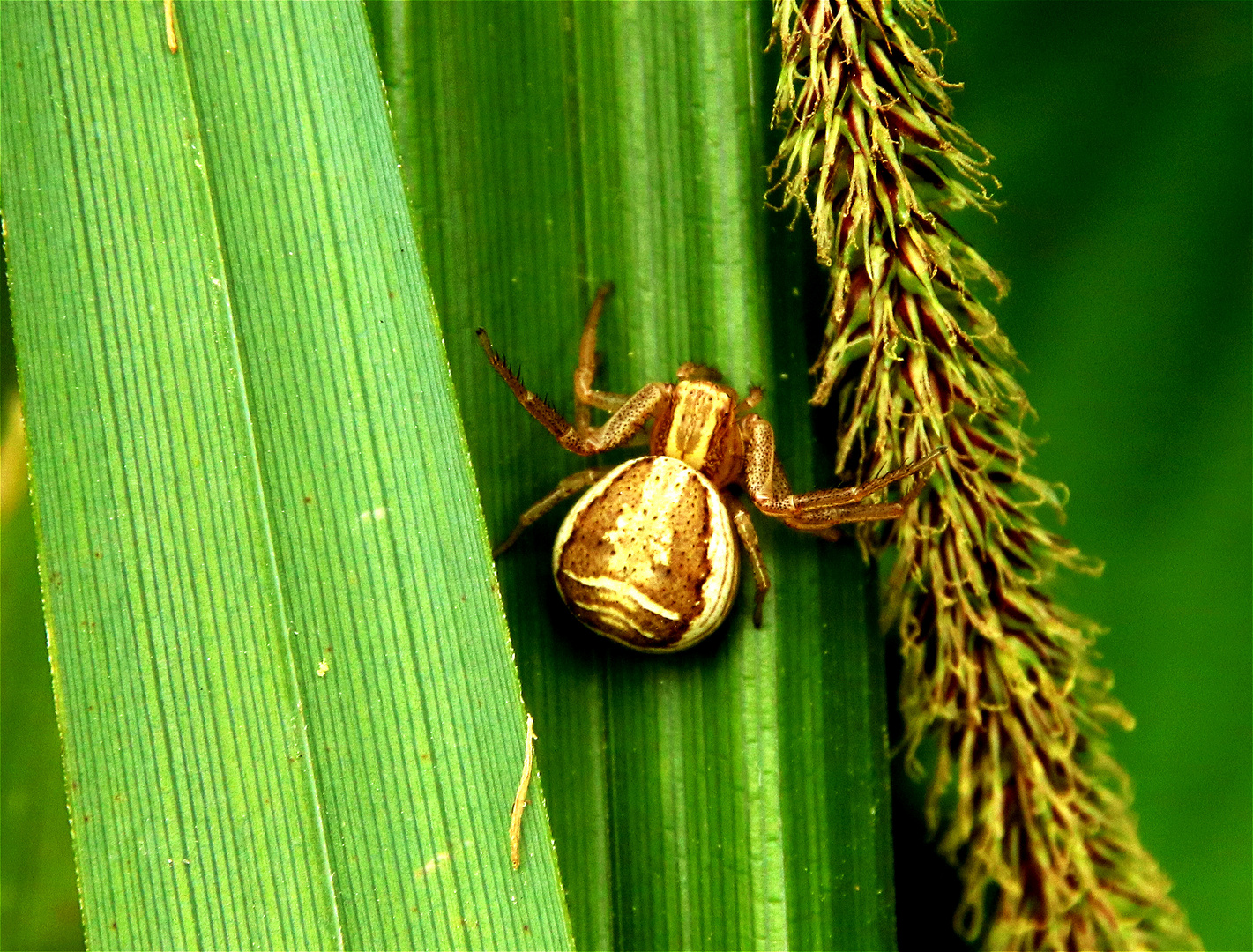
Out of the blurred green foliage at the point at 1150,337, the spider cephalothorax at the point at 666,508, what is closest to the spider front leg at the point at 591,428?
the spider cephalothorax at the point at 666,508

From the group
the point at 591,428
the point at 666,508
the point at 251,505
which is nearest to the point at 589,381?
the point at 591,428

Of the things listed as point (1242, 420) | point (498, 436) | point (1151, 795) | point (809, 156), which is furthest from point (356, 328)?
point (1151, 795)

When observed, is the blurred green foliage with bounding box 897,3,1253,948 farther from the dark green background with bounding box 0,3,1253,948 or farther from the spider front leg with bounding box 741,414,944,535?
the spider front leg with bounding box 741,414,944,535

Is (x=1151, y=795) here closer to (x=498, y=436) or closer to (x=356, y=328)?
(x=498, y=436)

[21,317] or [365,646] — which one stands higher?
[21,317]

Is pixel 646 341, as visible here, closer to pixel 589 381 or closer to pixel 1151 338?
pixel 589 381

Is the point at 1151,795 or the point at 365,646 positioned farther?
the point at 1151,795
